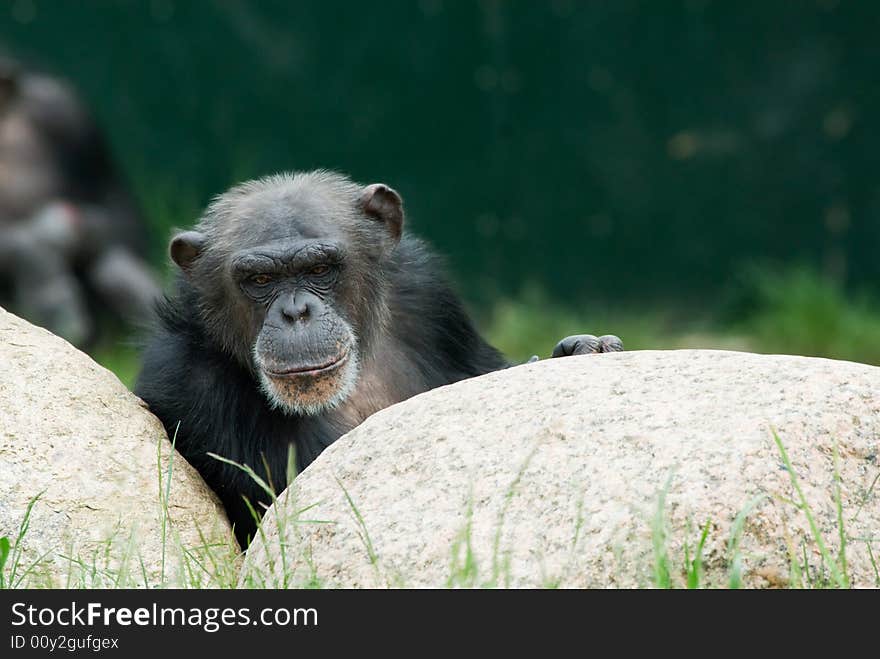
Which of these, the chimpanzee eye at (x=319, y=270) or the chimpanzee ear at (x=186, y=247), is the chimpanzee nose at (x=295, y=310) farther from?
the chimpanzee ear at (x=186, y=247)

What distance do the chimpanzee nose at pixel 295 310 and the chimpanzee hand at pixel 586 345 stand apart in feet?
3.11

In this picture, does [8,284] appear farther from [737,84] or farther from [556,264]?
[737,84]

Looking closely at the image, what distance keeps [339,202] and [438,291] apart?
63 cm

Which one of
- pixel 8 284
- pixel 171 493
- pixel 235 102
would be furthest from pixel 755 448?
pixel 8 284

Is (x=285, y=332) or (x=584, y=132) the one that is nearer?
(x=285, y=332)

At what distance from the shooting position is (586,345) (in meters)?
5.25

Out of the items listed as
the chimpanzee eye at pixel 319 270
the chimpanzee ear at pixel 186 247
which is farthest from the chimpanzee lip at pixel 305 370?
the chimpanzee ear at pixel 186 247

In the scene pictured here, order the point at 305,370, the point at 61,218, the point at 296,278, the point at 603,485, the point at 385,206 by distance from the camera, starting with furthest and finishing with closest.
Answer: the point at 61,218 → the point at 385,206 → the point at 296,278 → the point at 305,370 → the point at 603,485

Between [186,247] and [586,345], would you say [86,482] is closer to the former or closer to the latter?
[186,247]

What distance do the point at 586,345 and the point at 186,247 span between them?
1.59 meters

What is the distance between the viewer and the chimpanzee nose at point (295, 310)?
200 inches

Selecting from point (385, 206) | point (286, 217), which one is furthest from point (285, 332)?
point (385, 206)

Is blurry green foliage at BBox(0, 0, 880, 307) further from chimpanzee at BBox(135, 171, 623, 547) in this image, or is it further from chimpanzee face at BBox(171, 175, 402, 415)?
chimpanzee face at BBox(171, 175, 402, 415)
